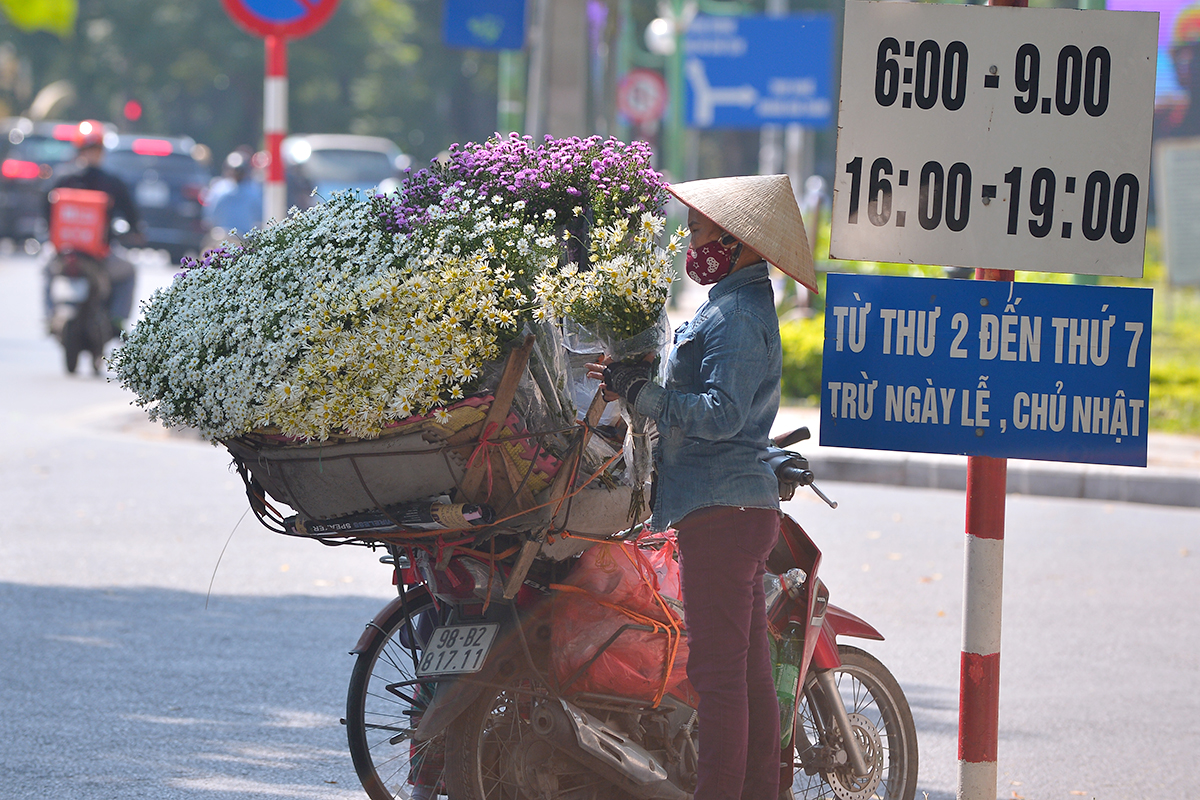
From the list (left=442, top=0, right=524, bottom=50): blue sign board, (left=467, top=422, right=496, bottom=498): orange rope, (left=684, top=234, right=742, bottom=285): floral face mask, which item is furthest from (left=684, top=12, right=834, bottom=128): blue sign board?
(left=467, top=422, right=496, bottom=498): orange rope

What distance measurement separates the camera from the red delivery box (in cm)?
1258

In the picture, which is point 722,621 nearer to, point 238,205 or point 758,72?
point 238,205

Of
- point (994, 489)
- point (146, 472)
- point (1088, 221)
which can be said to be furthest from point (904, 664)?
point (146, 472)

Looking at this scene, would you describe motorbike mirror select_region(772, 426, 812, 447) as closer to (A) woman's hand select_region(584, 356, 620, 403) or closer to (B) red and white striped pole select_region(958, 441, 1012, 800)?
(B) red and white striped pole select_region(958, 441, 1012, 800)

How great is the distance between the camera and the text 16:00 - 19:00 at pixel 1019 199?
3.40m

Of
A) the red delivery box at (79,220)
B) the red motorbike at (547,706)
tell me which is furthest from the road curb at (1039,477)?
the red delivery box at (79,220)

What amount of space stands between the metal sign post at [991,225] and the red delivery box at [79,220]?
33.9 feet

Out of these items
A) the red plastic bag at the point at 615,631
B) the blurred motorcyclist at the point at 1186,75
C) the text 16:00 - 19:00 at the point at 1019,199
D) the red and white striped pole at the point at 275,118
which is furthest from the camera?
the blurred motorcyclist at the point at 1186,75

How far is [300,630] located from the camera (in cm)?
601

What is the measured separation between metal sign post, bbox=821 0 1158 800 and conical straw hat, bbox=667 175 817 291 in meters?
0.10

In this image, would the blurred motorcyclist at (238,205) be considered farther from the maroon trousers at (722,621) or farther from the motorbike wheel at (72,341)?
the maroon trousers at (722,621)

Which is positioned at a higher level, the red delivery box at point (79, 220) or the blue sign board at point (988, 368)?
the blue sign board at point (988, 368)

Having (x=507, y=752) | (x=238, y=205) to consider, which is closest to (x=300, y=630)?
(x=507, y=752)

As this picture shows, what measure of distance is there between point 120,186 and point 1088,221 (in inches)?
427
